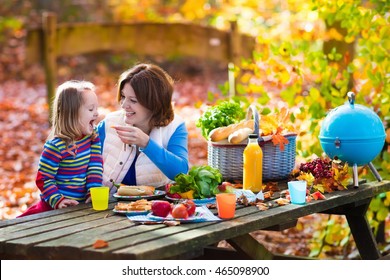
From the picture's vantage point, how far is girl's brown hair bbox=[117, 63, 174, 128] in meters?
3.68

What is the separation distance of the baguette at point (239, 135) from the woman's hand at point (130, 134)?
1.65 feet

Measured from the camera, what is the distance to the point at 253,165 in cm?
356

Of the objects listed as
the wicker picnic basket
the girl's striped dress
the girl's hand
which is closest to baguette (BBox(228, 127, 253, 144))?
the wicker picnic basket

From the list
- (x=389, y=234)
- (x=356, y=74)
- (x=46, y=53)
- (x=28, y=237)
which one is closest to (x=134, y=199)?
(x=28, y=237)

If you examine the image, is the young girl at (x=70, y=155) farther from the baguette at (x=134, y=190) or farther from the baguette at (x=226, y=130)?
the baguette at (x=226, y=130)

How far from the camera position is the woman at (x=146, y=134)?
368 cm

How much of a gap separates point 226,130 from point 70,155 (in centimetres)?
83

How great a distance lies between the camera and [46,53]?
696 centimetres

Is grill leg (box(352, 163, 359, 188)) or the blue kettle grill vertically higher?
the blue kettle grill

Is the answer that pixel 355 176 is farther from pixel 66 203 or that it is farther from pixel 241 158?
pixel 66 203

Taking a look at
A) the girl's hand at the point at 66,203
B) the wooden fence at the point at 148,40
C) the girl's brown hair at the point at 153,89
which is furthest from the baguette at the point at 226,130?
the wooden fence at the point at 148,40

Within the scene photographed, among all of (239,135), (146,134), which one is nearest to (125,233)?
(146,134)

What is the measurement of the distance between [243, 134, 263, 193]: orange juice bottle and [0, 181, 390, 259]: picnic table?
0.11m

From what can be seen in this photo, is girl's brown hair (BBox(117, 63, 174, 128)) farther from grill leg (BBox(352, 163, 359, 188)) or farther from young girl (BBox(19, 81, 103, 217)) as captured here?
grill leg (BBox(352, 163, 359, 188))
